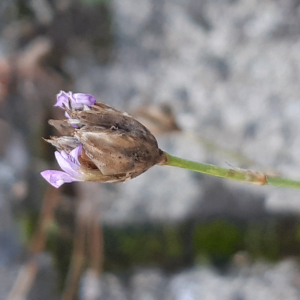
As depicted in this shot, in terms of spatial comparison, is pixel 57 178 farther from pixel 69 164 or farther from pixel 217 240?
pixel 217 240

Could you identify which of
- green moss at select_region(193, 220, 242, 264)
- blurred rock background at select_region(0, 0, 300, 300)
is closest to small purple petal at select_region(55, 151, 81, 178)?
blurred rock background at select_region(0, 0, 300, 300)

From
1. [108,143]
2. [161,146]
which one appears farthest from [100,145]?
[161,146]

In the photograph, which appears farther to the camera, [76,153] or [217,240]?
[217,240]

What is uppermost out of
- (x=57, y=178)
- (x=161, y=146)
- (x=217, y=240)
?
(x=161, y=146)

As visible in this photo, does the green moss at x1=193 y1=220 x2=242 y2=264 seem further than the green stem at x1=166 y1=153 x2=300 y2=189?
Yes

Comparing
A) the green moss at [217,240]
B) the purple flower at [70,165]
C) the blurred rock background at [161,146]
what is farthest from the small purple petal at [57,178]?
the green moss at [217,240]

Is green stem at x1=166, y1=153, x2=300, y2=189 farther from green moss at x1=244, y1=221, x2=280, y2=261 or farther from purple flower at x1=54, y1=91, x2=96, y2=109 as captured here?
green moss at x1=244, y1=221, x2=280, y2=261
